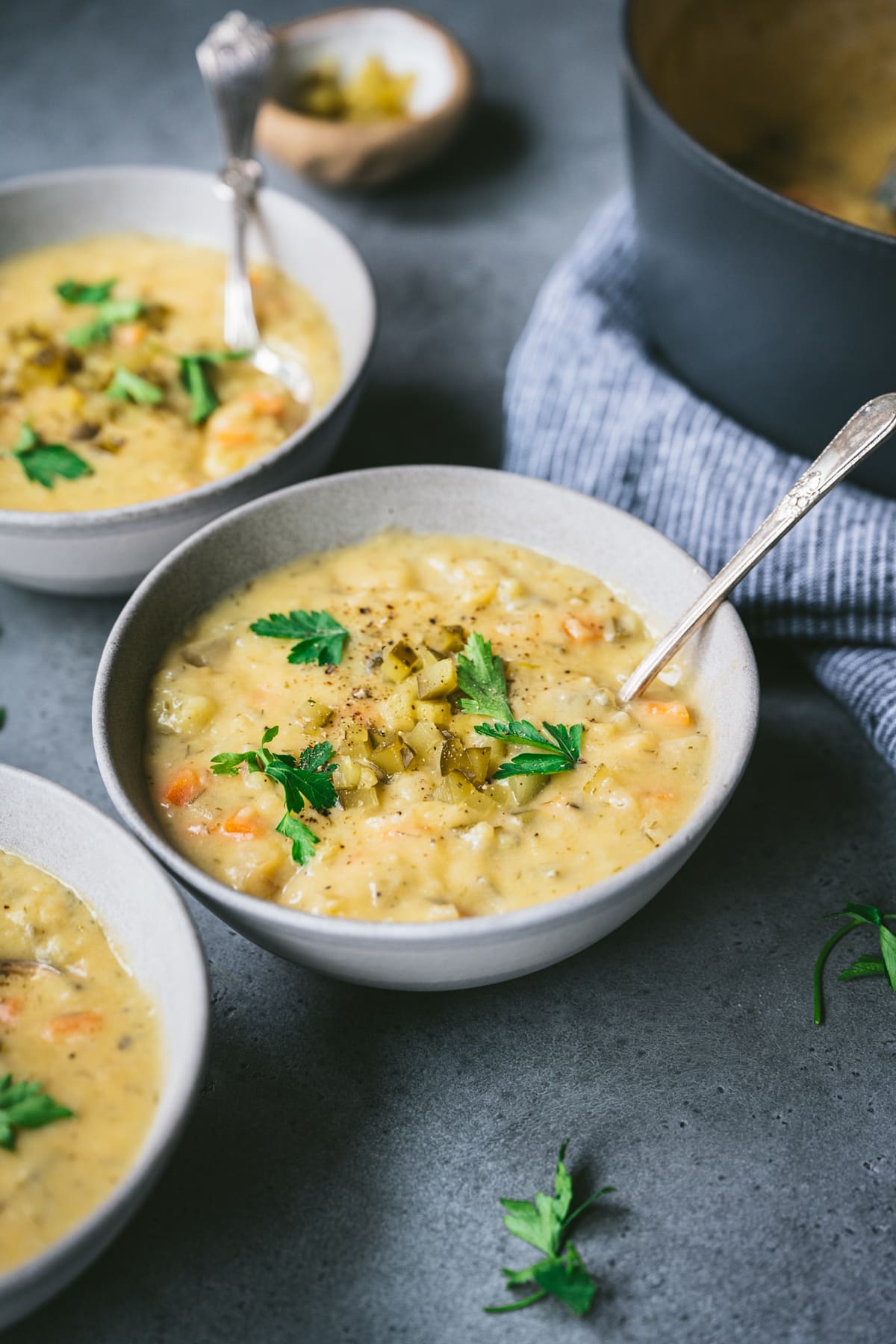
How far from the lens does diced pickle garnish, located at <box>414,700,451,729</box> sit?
2721 mm

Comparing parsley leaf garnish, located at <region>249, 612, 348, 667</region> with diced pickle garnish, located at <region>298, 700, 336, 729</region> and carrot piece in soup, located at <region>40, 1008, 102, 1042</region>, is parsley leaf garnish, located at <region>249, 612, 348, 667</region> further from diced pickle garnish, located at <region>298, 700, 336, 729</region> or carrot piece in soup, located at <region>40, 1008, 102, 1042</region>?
carrot piece in soup, located at <region>40, 1008, 102, 1042</region>

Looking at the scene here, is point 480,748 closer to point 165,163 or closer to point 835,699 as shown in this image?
point 835,699

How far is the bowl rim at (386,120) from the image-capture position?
14.9 ft

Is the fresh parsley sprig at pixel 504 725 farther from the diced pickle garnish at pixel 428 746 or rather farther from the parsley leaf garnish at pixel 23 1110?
the parsley leaf garnish at pixel 23 1110

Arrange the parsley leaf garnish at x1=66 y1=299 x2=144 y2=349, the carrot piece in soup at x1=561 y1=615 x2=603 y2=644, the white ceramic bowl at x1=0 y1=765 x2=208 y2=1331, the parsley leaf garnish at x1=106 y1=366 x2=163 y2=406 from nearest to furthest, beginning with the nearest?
the white ceramic bowl at x1=0 y1=765 x2=208 y2=1331, the carrot piece in soup at x1=561 y1=615 x2=603 y2=644, the parsley leaf garnish at x1=106 y1=366 x2=163 y2=406, the parsley leaf garnish at x1=66 y1=299 x2=144 y2=349

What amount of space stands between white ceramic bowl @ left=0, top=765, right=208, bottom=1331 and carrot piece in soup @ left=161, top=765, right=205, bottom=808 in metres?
0.23

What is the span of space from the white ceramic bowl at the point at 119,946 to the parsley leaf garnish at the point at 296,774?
0.28 metres

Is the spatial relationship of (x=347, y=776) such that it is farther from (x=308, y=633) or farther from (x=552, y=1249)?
(x=552, y=1249)

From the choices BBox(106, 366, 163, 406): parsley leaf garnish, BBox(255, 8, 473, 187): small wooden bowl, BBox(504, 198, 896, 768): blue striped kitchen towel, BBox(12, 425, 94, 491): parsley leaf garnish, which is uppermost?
BBox(255, 8, 473, 187): small wooden bowl

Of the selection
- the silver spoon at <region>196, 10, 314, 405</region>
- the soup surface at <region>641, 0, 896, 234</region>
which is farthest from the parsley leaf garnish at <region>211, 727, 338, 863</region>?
the soup surface at <region>641, 0, 896, 234</region>

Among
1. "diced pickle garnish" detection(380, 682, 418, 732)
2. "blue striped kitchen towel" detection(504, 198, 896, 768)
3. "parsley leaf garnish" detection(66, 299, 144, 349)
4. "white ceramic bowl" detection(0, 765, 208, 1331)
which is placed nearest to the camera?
"white ceramic bowl" detection(0, 765, 208, 1331)

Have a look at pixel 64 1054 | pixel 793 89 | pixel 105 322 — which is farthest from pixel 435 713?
pixel 793 89

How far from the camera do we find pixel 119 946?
2.43m

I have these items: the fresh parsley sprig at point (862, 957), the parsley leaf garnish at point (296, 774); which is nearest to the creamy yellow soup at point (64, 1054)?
the parsley leaf garnish at point (296, 774)
